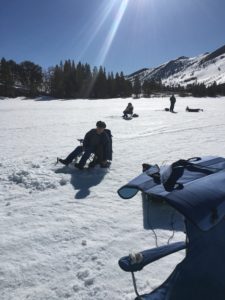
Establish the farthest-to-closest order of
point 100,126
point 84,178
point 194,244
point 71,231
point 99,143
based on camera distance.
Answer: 1. point 99,143
2. point 100,126
3. point 84,178
4. point 71,231
5. point 194,244

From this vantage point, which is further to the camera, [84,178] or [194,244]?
[84,178]

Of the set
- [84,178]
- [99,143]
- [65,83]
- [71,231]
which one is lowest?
[71,231]

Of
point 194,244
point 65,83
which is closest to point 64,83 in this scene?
point 65,83

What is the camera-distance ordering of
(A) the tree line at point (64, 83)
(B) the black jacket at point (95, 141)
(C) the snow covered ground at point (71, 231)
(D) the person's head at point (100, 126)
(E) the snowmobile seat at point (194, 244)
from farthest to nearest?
1. (A) the tree line at point (64, 83)
2. (B) the black jacket at point (95, 141)
3. (D) the person's head at point (100, 126)
4. (C) the snow covered ground at point (71, 231)
5. (E) the snowmobile seat at point (194, 244)

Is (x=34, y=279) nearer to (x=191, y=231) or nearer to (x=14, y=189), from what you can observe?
(x=191, y=231)

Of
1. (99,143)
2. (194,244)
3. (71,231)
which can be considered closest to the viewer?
(194,244)

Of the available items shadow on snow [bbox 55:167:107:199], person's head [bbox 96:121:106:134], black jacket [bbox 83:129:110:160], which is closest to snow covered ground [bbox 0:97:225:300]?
shadow on snow [bbox 55:167:107:199]

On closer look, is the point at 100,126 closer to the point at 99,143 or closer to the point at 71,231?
the point at 99,143

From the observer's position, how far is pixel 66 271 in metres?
4.09

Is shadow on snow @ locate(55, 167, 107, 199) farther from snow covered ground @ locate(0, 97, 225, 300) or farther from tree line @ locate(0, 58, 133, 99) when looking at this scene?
tree line @ locate(0, 58, 133, 99)

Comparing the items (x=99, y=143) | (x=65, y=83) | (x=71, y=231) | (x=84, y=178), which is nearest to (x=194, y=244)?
(x=71, y=231)

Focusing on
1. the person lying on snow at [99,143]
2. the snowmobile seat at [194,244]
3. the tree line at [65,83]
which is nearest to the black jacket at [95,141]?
the person lying on snow at [99,143]

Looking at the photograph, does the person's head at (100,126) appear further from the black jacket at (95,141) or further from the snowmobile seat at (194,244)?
the snowmobile seat at (194,244)

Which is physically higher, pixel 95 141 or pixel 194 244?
pixel 95 141
